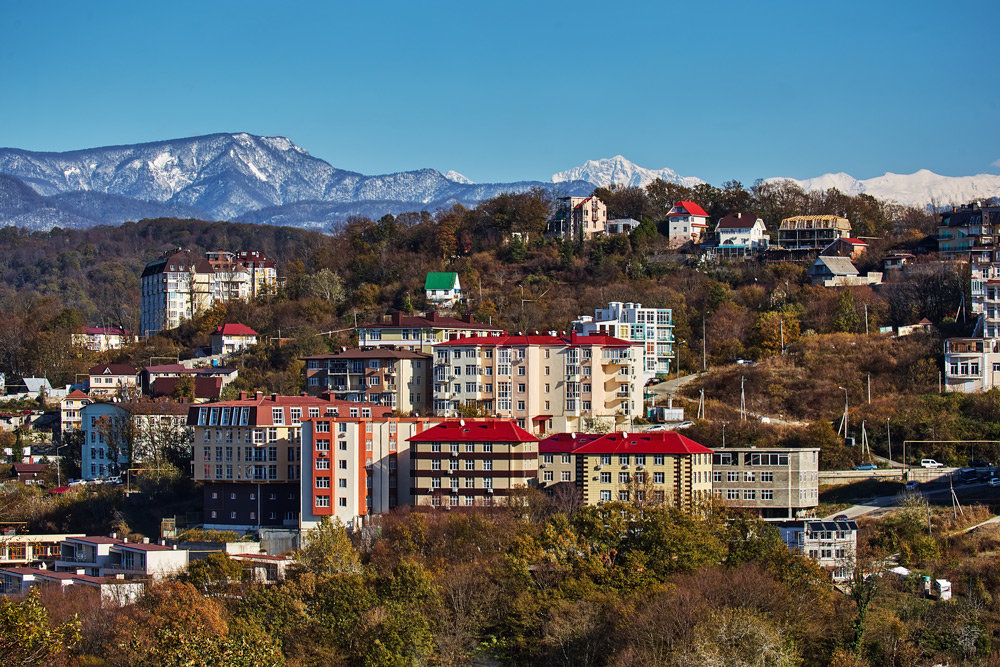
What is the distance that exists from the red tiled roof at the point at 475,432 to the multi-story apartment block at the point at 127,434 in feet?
42.3

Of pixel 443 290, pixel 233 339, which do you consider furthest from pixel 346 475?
pixel 233 339

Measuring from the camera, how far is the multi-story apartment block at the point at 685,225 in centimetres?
7269

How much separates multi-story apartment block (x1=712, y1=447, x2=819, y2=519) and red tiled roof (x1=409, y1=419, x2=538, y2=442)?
20.3 ft

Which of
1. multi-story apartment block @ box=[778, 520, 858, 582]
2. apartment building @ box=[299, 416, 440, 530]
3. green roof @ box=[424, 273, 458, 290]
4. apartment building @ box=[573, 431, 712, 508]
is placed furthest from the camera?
green roof @ box=[424, 273, 458, 290]

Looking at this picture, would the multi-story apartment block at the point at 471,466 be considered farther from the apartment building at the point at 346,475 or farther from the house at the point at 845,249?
the house at the point at 845,249

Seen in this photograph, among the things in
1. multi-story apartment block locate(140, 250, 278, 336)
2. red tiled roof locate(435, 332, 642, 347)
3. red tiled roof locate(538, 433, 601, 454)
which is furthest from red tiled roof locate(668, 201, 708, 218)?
red tiled roof locate(538, 433, 601, 454)

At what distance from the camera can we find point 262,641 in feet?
103

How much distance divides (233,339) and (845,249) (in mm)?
29398

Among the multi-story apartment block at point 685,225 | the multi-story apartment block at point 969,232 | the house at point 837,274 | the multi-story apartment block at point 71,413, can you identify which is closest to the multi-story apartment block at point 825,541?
the house at point 837,274

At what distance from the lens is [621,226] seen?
74625 millimetres

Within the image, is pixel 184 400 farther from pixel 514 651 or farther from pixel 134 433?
pixel 514 651

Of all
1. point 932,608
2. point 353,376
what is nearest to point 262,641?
point 932,608

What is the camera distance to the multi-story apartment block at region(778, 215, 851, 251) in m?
69.6

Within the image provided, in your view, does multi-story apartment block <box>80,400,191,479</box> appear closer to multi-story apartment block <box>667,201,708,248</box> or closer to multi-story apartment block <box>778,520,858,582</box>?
multi-story apartment block <box>778,520,858,582</box>
